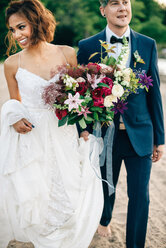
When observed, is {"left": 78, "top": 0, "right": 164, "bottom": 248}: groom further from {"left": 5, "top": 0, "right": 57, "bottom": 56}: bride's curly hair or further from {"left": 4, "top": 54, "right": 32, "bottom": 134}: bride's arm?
{"left": 4, "top": 54, "right": 32, "bottom": 134}: bride's arm

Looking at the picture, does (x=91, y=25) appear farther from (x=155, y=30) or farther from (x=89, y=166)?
(x=89, y=166)

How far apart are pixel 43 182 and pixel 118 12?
172cm

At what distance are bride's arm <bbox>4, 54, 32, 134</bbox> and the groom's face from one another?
38.6 inches

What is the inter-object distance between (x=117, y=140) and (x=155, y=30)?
3965cm

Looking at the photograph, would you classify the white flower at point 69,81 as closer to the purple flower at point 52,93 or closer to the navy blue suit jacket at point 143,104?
the purple flower at point 52,93

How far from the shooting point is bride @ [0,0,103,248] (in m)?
2.35

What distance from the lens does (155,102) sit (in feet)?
8.73

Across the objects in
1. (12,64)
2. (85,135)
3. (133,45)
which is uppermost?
(133,45)

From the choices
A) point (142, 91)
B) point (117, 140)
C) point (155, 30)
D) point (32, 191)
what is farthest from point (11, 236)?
point (155, 30)

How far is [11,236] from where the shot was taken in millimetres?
2521

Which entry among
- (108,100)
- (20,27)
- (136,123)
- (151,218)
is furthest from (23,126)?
(151,218)

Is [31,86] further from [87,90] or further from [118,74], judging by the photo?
[118,74]

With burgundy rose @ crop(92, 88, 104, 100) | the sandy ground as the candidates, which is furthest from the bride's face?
the sandy ground

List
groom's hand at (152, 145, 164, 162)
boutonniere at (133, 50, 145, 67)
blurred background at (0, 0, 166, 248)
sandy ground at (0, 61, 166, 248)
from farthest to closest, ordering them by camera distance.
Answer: blurred background at (0, 0, 166, 248)
sandy ground at (0, 61, 166, 248)
groom's hand at (152, 145, 164, 162)
boutonniere at (133, 50, 145, 67)
